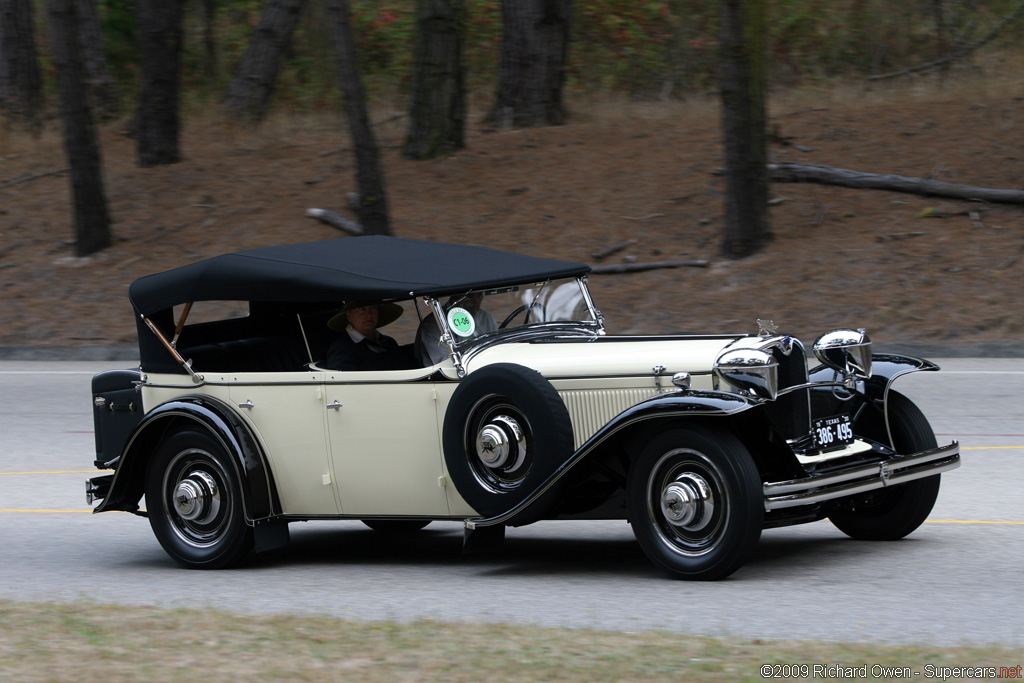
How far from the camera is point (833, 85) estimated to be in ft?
79.8

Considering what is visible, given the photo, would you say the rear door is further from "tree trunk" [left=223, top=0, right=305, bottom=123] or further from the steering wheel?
"tree trunk" [left=223, top=0, right=305, bottom=123]

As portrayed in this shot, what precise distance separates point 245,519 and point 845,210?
1328 centimetres

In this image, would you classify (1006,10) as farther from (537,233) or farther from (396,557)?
(396,557)

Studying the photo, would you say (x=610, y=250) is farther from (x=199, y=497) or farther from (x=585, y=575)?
(x=585, y=575)

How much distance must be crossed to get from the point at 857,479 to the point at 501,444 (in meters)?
1.73

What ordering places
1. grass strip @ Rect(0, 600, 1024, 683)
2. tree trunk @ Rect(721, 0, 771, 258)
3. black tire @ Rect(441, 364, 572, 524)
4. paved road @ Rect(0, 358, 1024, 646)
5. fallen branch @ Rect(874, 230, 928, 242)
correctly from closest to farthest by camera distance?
grass strip @ Rect(0, 600, 1024, 683) → paved road @ Rect(0, 358, 1024, 646) → black tire @ Rect(441, 364, 572, 524) → tree trunk @ Rect(721, 0, 771, 258) → fallen branch @ Rect(874, 230, 928, 242)

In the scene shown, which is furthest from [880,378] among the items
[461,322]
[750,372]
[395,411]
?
[395,411]

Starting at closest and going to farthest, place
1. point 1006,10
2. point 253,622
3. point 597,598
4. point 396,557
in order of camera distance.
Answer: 1. point 253,622
2. point 597,598
3. point 396,557
4. point 1006,10

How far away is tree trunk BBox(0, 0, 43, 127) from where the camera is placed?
84.1 ft

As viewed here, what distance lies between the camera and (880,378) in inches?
280

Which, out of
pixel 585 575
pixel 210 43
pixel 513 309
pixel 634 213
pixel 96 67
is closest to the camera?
pixel 585 575

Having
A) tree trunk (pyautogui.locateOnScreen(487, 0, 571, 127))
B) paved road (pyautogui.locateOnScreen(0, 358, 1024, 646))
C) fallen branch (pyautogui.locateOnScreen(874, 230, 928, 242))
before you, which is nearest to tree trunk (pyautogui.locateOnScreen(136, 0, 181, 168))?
tree trunk (pyautogui.locateOnScreen(487, 0, 571, 127))

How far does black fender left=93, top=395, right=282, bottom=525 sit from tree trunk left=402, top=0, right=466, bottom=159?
14.8m

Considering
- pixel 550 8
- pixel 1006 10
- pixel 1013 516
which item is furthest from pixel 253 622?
pixel 1006 10
